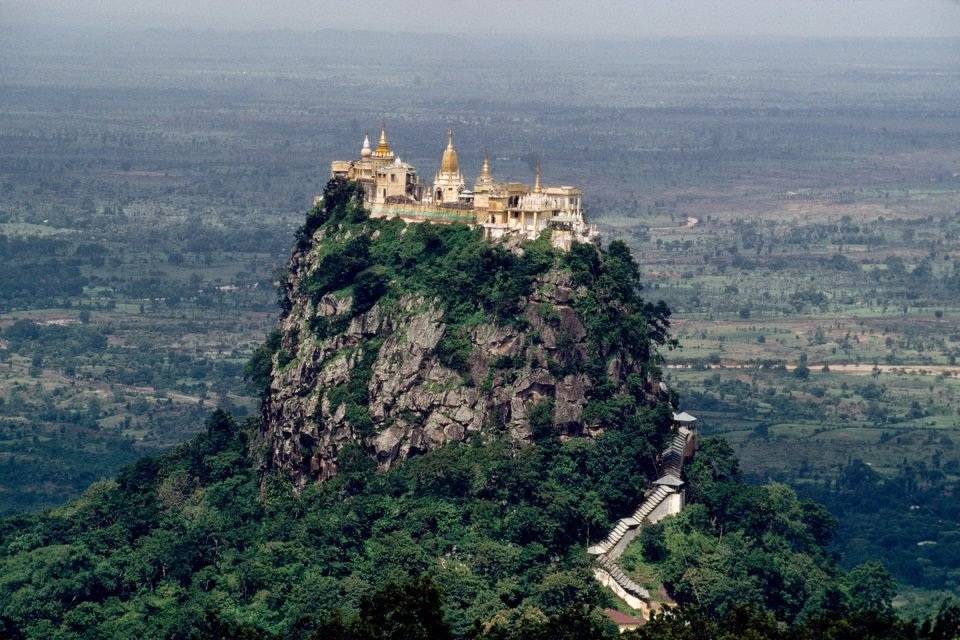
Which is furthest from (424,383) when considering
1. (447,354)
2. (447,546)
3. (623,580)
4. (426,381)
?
(623,580)

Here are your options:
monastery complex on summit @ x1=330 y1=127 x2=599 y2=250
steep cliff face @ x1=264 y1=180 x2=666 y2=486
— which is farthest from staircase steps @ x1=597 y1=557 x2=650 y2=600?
monastery complex on summit @ x1=330 y1=127 x2=599 y2=250

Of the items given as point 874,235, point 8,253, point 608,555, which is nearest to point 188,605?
point 608,555

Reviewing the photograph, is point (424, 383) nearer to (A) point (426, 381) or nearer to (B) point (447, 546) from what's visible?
(A) point (426, 381)

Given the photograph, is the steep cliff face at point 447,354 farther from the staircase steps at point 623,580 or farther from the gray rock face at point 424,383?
the staircase steps at point 623,580

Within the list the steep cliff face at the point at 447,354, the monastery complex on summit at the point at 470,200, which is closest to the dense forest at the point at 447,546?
the steep cliff face at the point at 447,354

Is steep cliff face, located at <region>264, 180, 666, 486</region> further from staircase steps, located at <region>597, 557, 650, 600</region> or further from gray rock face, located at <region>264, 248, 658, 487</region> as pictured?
staircase steps, located at <region>597, 557, 650, 600</region>

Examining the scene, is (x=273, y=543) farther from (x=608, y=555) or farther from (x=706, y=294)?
(x=706, y=294)
